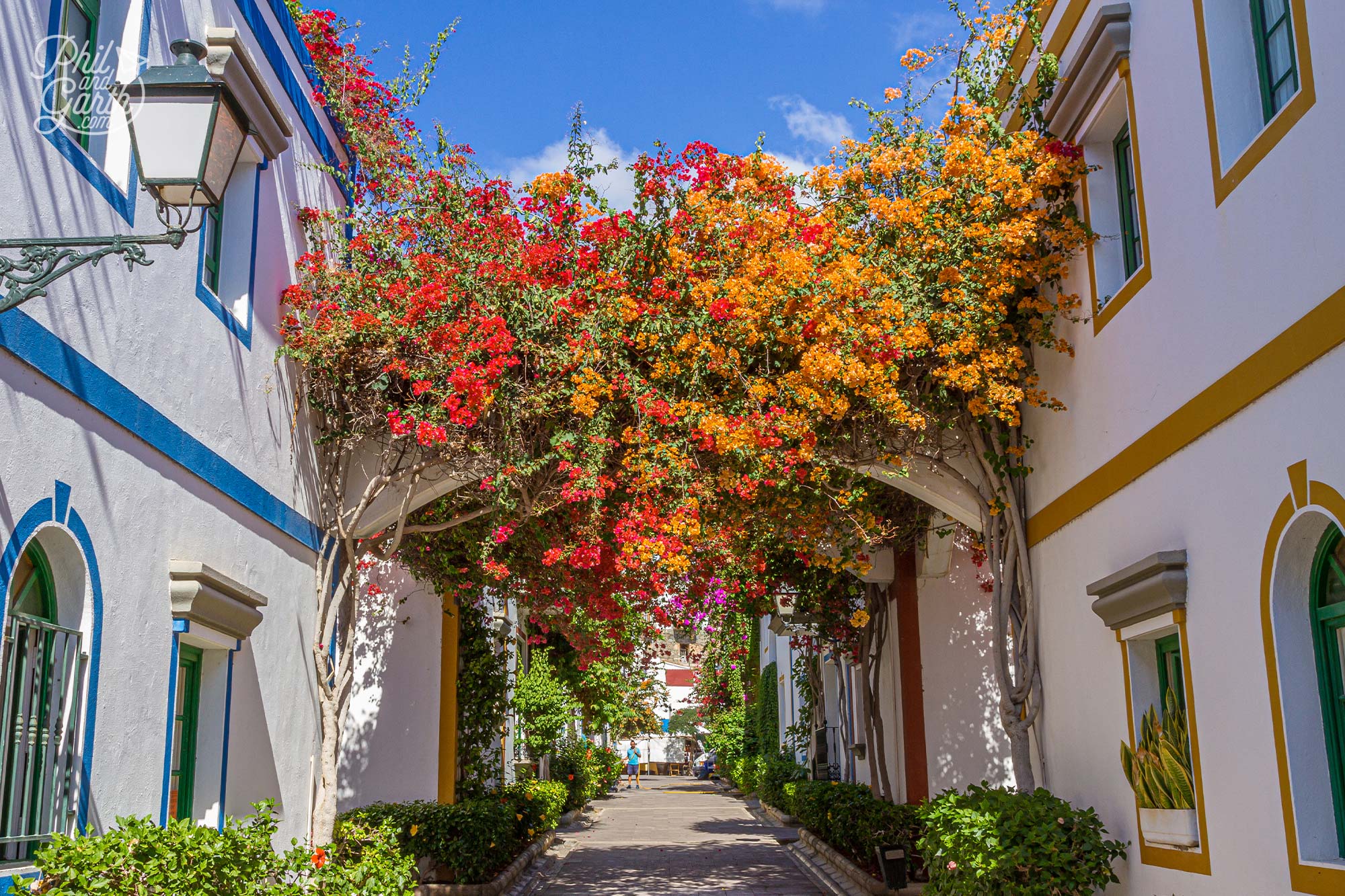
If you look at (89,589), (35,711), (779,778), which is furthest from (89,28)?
(779,778)

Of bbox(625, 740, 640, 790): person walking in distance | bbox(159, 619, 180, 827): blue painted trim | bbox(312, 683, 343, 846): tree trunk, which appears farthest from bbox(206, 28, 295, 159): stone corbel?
bbox(625, 740, 640, 790): person walking in distance

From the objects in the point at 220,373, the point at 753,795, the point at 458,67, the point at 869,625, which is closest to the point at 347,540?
the point at 220,373

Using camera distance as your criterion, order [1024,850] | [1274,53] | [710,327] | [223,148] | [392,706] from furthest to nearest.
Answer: [392,706], [710,327], [1024,850], [1274,53], [223,148]

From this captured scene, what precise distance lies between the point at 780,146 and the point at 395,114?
328 centimetres

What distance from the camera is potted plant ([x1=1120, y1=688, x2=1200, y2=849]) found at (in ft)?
19.1

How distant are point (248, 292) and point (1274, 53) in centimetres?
592

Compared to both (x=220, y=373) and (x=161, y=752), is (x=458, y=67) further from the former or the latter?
(x=161, y=752)

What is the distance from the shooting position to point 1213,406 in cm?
545

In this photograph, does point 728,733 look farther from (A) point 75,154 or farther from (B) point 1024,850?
(A) point 75,154

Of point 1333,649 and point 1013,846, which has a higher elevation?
point 1333,649

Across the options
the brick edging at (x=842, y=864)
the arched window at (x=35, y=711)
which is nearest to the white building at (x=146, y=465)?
the arched window at (x=35, y=711)

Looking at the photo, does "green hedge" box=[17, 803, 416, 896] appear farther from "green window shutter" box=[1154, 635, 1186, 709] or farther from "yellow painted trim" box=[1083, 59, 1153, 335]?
"yellow painted trim" box=[1083, 59, 1153, 335]

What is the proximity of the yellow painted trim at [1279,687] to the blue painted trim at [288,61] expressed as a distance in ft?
21.3

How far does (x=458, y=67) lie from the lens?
369 inches
